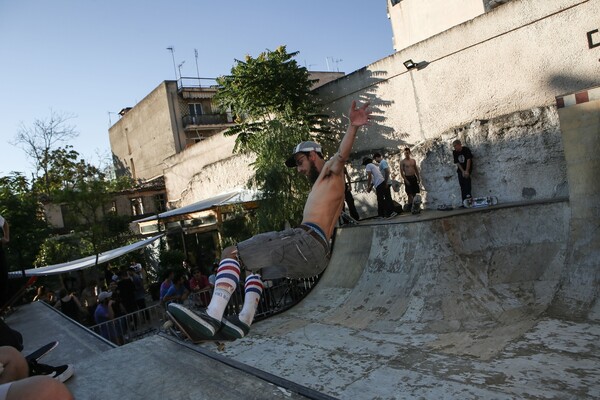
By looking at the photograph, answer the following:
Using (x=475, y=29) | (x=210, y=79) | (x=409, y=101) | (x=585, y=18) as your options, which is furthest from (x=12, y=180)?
(x=585, y=18)

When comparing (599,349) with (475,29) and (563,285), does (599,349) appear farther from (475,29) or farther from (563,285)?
(475,29)

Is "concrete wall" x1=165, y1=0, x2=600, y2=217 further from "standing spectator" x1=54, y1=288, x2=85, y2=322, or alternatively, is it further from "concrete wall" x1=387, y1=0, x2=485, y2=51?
"concrete wall" x1=387, y1=0, x2=485, y2=51

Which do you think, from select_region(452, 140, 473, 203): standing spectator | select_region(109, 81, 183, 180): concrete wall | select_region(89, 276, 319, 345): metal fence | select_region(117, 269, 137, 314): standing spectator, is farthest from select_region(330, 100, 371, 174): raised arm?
select_region(109, 81, 183, 180): concrete wall

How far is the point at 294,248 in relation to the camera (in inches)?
136

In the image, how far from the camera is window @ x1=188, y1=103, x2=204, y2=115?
35.2 m

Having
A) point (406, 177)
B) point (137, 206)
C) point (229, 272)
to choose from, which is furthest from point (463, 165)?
point (137, 206)

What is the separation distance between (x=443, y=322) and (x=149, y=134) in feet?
112

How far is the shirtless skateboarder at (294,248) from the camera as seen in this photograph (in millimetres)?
3371

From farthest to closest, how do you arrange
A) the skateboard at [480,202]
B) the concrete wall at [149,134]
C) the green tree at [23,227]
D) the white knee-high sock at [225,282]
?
the concrete wall at [149,134], the green tree at [23,227], the skateboard at [480,202], the white knee-high sock at [225,282]

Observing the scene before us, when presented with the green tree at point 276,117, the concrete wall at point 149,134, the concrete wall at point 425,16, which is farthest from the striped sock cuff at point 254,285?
the concrete wall at point 149,134

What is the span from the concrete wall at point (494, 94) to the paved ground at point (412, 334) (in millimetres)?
2381

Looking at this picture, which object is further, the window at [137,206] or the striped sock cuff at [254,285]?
the window at [137,206]

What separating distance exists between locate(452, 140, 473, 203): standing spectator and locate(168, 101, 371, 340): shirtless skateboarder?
6.56 meters

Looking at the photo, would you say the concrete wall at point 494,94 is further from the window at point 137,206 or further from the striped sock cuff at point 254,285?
the window at point 137,206
